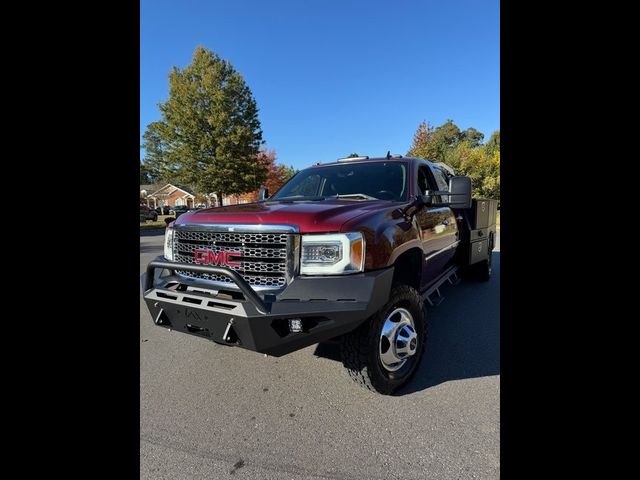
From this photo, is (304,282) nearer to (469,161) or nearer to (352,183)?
(352,183)

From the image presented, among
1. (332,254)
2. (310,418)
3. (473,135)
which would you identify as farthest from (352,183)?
(473,135)

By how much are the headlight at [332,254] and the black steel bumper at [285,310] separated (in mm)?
61

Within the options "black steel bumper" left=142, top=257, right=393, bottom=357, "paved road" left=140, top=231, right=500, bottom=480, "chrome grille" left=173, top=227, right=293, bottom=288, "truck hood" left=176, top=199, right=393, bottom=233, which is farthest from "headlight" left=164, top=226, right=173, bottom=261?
"paved road" left=140, top=231, right=500, bottom=480

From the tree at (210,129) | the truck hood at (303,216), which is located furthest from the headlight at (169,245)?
the tree at (210,129)

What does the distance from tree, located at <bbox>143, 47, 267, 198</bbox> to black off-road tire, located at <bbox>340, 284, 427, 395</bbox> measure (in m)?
25.0

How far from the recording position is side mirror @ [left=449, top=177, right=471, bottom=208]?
317 cm

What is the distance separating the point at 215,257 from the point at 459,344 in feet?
8.58

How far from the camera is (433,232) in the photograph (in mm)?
3367

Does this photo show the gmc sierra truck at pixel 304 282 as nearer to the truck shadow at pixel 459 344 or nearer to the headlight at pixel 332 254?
the headlight at pixel 332 254
